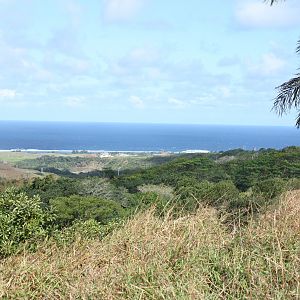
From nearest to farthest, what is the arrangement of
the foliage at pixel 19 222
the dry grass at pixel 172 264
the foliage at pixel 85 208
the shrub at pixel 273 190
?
the dry grass at pixel 172 264 < the foliage at pixel 19 222 < the shrub at pixel 273 190 < the foliage at pixel 85 208

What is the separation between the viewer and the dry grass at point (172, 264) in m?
2.91

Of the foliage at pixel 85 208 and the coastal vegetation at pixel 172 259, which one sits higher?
the coastal vegetation at pixel 172 259

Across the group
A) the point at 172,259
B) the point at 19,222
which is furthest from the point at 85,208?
the point at 172,259

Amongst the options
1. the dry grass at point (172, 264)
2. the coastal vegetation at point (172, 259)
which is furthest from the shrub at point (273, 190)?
the dry grass at point (172, 264)

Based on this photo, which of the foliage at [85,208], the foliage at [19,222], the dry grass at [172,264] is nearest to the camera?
the dry grass at [172,264]

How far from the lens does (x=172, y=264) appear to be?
3381 millimetres

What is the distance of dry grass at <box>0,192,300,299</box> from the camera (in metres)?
2.91

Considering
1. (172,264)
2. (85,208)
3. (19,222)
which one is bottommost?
(85,208)

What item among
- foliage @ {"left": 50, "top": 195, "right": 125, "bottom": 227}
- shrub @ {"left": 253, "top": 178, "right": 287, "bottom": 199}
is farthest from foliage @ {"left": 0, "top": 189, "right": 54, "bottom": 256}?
foliage @ {"left": 50, "top": 195, "right": 125, "bottom": 227}

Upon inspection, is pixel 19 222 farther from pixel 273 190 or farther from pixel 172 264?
pixel 273 190

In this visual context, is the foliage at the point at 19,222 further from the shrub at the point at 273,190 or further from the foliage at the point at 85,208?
the foliage at the point at 85,208

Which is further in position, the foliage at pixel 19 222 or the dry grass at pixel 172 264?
the foliage at pixel 19 222

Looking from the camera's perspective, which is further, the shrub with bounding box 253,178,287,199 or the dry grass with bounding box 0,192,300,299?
the shrub with bounding box 253,178,287,199

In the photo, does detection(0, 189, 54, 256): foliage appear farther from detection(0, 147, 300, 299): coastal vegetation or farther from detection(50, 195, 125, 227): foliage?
detection(50, 195, 125, 227): foliage
